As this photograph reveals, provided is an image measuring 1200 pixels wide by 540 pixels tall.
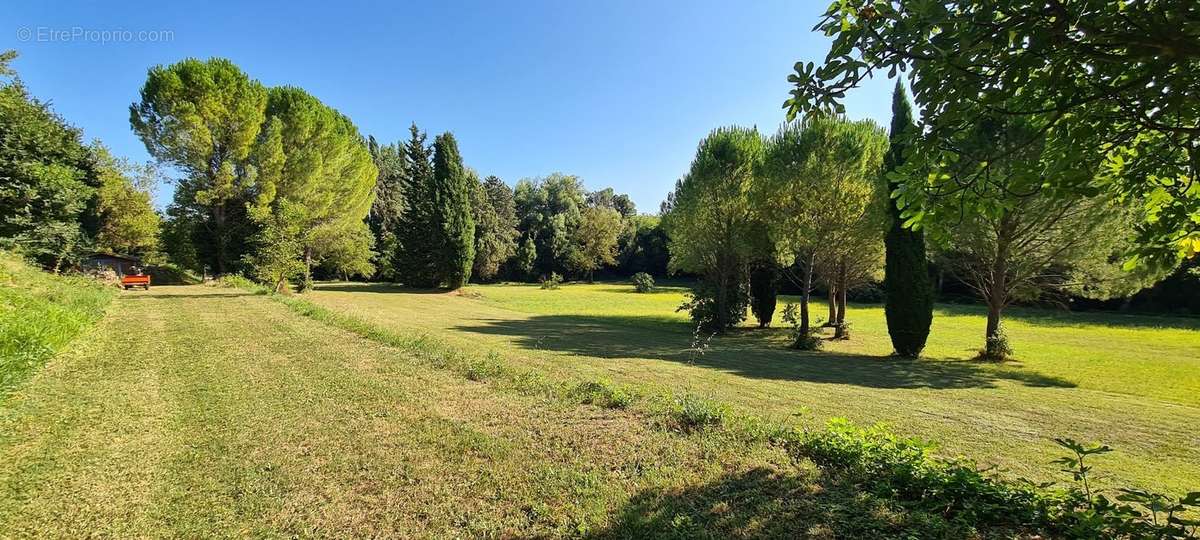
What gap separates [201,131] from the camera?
77.3ft

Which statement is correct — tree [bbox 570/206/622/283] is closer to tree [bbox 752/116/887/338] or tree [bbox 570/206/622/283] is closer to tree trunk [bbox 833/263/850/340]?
tree trunk [bbox 833/263/850/340]

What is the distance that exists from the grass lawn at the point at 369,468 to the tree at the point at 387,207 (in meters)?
34.5

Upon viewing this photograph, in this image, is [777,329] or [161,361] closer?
[161,361]

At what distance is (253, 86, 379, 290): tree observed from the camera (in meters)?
25.9

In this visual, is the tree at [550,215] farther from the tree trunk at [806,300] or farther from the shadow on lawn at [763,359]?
the tree trunk at [806,300]

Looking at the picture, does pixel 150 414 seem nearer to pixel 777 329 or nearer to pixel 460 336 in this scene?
pixel 460 336

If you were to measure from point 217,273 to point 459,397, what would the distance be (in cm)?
2994

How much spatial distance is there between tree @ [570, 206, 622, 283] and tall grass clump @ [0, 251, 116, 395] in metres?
45.4

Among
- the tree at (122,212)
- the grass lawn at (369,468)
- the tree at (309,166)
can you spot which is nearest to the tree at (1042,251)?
the grass lawn at (369,468)

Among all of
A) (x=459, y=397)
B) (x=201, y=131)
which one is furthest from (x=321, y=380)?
(x=201, y=131)

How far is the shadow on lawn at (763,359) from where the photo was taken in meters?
10.7

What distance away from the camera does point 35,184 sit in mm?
17812

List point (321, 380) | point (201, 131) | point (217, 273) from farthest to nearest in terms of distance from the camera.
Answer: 1. point (217, 273)
2. point (201, 131)
3. point (321, 380)

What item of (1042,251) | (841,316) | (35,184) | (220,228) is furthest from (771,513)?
(220,228)
